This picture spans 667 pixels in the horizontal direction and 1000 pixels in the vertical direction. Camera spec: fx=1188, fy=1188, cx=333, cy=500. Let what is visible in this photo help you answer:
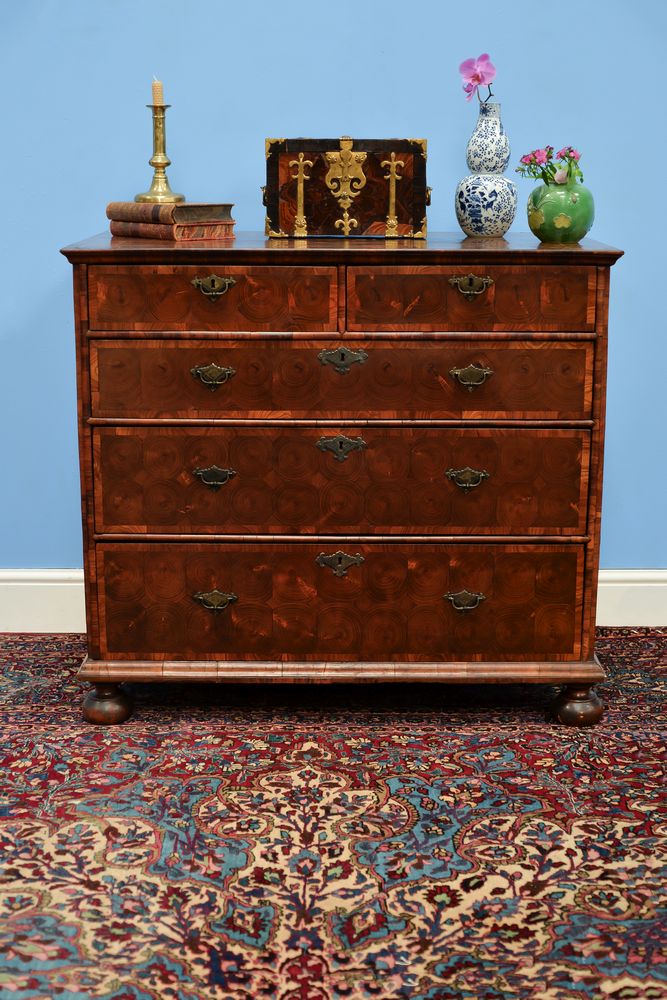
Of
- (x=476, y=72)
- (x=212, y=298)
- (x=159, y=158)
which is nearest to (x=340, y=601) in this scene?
(x=212, y=298)

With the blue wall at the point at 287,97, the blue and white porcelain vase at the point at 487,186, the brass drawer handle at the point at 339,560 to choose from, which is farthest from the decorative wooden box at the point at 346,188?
the brass drawer handle at the point at 339,560

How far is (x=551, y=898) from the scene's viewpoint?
2.15 meters

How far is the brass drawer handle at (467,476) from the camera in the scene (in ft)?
9.23

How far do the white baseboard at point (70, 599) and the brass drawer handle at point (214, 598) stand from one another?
80 cm

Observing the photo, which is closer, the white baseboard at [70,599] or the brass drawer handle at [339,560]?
the brass drawer handle at [339,560]

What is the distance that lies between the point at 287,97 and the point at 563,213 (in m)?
0.98

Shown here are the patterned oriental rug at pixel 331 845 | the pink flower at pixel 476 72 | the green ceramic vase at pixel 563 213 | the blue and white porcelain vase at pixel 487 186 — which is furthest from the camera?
the pink flower at pixel 476 72

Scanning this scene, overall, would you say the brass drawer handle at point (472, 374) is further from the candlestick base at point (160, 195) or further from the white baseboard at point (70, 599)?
the white baseboard at point (70, 599)

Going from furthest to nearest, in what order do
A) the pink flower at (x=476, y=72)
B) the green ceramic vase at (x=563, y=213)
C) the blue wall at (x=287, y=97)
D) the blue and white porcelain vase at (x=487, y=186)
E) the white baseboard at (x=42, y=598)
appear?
the white baseboard at (x=42, y=598), the blue wall at (x=287, y=97), the pink flower at (x=476, y=72), the blue and white porcelain vase at (x=487, y=186), the green ceramic vase at (x=563, y=213)

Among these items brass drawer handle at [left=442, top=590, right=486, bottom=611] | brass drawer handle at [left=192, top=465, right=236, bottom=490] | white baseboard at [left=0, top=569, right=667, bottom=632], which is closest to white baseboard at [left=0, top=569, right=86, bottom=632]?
white baseboard at [left=0, top=569, right=667, bottom=632]

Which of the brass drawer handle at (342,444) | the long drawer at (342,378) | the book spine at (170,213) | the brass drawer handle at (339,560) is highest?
the book spine at (170,213)

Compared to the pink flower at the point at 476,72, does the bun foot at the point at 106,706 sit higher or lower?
lower

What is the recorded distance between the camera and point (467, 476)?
2816mm

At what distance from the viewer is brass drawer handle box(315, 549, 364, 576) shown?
9.37ft
